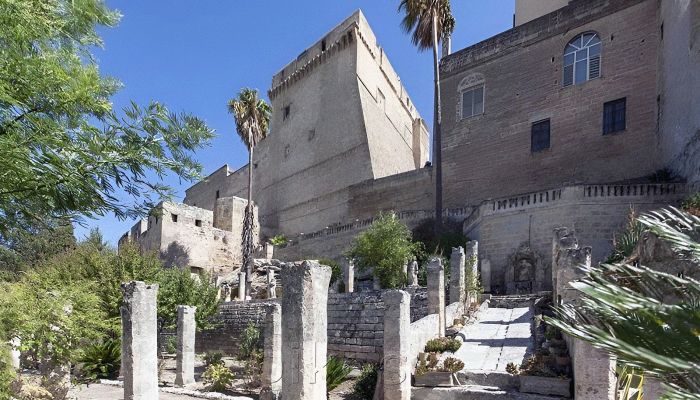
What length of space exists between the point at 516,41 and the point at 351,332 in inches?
798

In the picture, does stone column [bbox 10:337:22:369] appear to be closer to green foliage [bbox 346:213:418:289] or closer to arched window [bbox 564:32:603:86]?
green foliage [bbox 346:213:418:289]

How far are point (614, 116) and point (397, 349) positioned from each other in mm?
19630

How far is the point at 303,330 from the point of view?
6789mm

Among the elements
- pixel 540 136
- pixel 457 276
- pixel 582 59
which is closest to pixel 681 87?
pixel 582 59

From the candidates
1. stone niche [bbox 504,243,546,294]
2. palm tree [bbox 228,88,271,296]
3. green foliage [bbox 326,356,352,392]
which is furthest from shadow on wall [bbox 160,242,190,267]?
green foliage [bbox 326,356,352,392]

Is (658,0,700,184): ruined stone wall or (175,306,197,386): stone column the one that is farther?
(658,0,700,184): ruined stone wall

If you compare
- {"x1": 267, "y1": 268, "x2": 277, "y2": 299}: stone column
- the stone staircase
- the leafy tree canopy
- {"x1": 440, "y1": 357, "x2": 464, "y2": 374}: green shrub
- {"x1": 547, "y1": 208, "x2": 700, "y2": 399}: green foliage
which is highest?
the leafy tree canopy

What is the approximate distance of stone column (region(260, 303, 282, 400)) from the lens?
1130 cm

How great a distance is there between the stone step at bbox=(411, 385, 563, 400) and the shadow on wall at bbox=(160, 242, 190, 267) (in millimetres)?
27131

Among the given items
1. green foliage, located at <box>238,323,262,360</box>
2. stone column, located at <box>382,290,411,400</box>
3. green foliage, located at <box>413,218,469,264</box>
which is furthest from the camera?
green foliage, located at <box>413,218,469,264</box>

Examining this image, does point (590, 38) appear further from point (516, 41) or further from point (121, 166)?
point (121, 166)

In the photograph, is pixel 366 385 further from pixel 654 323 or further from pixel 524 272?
pixel 524 272

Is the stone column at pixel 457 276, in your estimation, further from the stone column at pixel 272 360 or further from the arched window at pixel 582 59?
the arched window at pixel 582 59

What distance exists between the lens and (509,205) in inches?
812
